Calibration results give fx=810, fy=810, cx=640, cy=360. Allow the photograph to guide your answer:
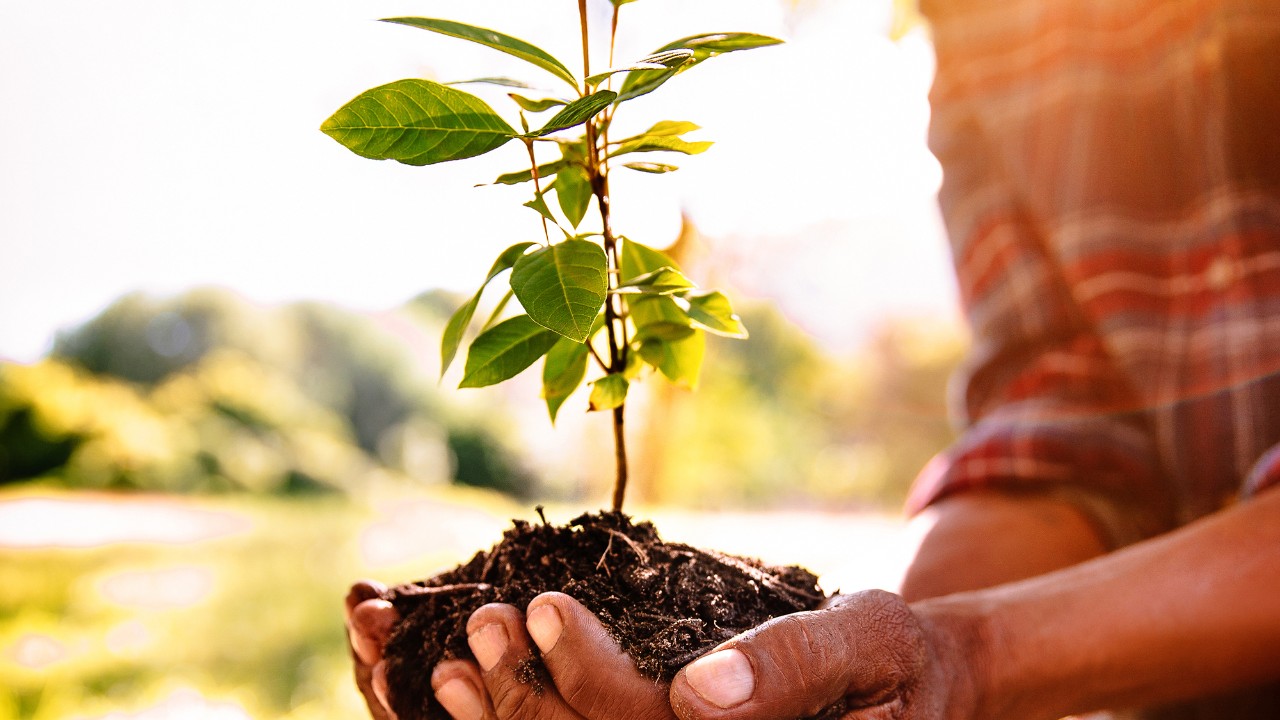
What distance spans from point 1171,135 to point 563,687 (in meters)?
1.68

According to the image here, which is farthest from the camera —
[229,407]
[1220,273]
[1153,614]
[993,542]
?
[229,407]

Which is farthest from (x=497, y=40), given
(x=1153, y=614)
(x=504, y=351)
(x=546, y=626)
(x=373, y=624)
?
(x=1153, y=614)

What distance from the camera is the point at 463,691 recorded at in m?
0.69

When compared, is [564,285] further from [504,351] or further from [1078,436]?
[1078,436]

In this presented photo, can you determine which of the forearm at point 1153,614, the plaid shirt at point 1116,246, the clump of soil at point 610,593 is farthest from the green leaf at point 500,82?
the plaid shirt at point 1116,246

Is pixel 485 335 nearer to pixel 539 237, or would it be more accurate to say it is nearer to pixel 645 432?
pixel 539 237

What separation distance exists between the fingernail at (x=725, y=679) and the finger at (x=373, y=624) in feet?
1.20

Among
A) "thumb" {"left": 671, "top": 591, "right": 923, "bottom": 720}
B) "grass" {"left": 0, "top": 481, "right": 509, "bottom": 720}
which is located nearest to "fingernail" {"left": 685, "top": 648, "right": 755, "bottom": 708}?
"thumb" {"left": 671, "top": 591, "right": 923, "bottom": 720}

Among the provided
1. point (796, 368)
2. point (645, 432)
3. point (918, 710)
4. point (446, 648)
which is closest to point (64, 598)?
point (645, 432)

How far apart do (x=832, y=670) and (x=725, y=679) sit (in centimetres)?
10

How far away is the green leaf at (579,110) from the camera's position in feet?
1.97

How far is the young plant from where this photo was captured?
63cm

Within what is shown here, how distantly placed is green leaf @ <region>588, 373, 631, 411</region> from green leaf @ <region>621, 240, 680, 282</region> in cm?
14

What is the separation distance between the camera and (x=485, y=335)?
2.48ft
